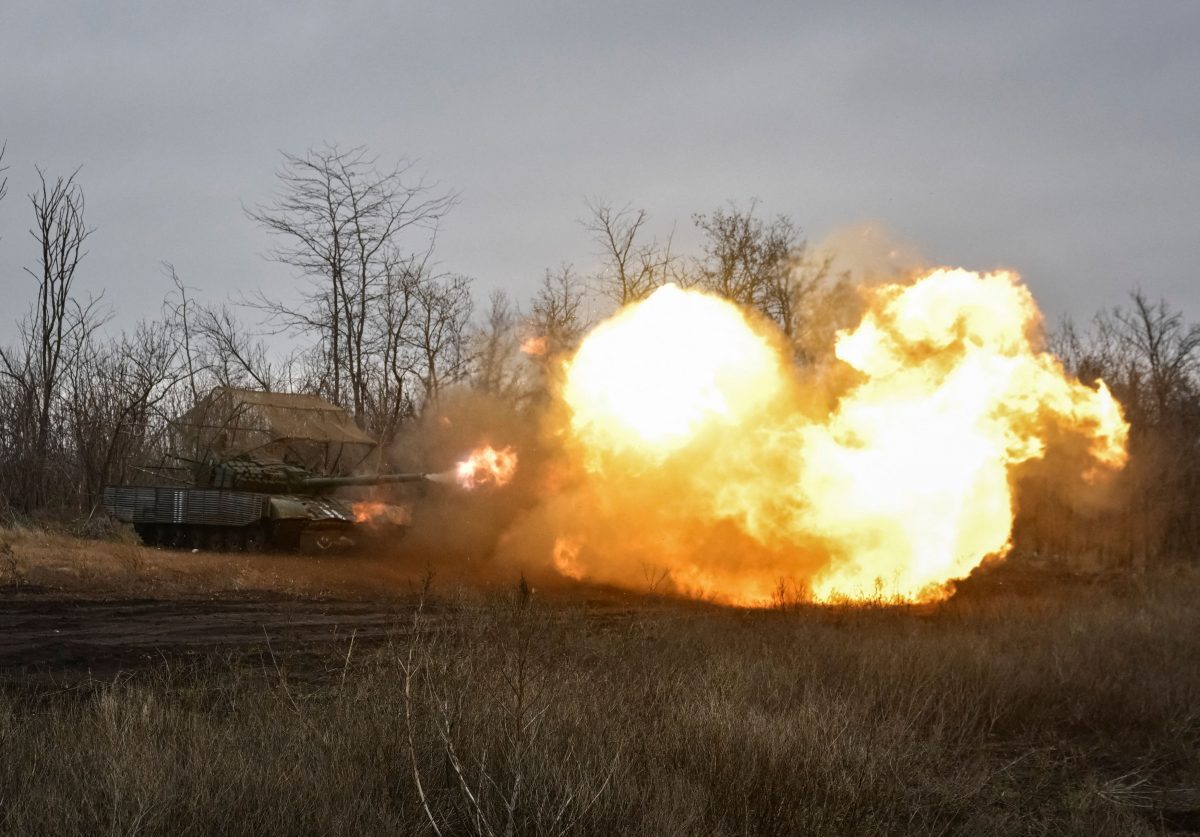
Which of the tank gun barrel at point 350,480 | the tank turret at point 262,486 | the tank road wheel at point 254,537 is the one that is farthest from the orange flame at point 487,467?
the tank road wheel at point 254,537

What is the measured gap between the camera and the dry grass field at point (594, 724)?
19.5 feet

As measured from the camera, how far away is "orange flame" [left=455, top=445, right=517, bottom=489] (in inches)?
952

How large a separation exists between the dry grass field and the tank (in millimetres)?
10423

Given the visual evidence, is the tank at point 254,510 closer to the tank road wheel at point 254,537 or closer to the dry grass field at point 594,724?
the tank road wheel at point 254,537

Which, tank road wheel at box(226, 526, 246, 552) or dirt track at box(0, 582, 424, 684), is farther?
tank road wheel at box(226, 526, 246, 552)

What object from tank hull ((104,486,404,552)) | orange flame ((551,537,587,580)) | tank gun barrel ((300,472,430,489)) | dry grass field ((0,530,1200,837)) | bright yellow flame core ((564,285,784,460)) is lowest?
dry grass field ((0,530,1200,837))

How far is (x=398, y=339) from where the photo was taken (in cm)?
4169

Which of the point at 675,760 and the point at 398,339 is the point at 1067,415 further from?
the point at 398,339

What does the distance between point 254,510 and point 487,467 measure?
566cm

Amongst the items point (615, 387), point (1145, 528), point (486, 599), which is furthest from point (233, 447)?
point (1145, 528)

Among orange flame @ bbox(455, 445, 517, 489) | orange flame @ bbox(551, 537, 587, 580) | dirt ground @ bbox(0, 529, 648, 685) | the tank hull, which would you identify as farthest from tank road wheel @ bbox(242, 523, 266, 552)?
orange flame @ bbox(551, 537, 587, 580)

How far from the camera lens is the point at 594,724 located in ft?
24.5

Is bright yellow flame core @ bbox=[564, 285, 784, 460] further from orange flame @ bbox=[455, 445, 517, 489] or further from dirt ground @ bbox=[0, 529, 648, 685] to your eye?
orange flame @ bbox=[455, 445, 517, 489]

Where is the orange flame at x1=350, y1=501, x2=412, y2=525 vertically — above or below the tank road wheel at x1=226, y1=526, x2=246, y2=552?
above
